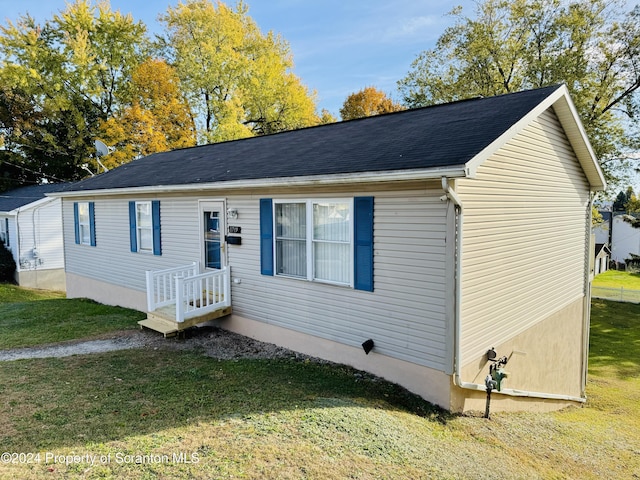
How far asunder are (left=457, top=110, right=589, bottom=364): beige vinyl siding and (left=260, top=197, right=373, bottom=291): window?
4.77ft

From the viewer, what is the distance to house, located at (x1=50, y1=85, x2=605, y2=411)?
555cm

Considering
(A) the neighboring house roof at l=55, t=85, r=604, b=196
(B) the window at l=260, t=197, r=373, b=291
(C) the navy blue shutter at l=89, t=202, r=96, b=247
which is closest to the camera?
(A) the neighboring house roof at l=55, t=85, r=604, b=196

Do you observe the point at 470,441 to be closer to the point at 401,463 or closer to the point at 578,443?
the point at 401,463

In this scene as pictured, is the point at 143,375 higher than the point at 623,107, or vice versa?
the point at 623,107

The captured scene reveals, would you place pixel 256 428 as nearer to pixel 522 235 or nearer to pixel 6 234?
pixel 522 235

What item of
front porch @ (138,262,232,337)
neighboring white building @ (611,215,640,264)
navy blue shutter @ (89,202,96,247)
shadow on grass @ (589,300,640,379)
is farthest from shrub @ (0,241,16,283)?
neighboring white building @ (611,215,640,264)

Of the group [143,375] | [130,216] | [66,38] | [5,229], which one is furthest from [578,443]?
[66,38]

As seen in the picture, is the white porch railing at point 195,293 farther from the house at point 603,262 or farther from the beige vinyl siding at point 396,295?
the house at point 603,262

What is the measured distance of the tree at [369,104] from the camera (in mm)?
30969

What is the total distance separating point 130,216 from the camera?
1073 cm

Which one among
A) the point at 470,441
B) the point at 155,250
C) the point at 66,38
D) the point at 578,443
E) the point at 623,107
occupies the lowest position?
the point at 578,443

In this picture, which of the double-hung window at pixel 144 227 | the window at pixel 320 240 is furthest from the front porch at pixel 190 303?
the double-hung window at pixel 144 227

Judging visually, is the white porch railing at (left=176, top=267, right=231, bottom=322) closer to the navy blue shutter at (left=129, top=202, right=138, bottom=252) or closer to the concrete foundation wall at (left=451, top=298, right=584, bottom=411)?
the navy blue shutter at (left=129, top=202, right=138, bottom=252)

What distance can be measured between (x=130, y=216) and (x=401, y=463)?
30.6ft
